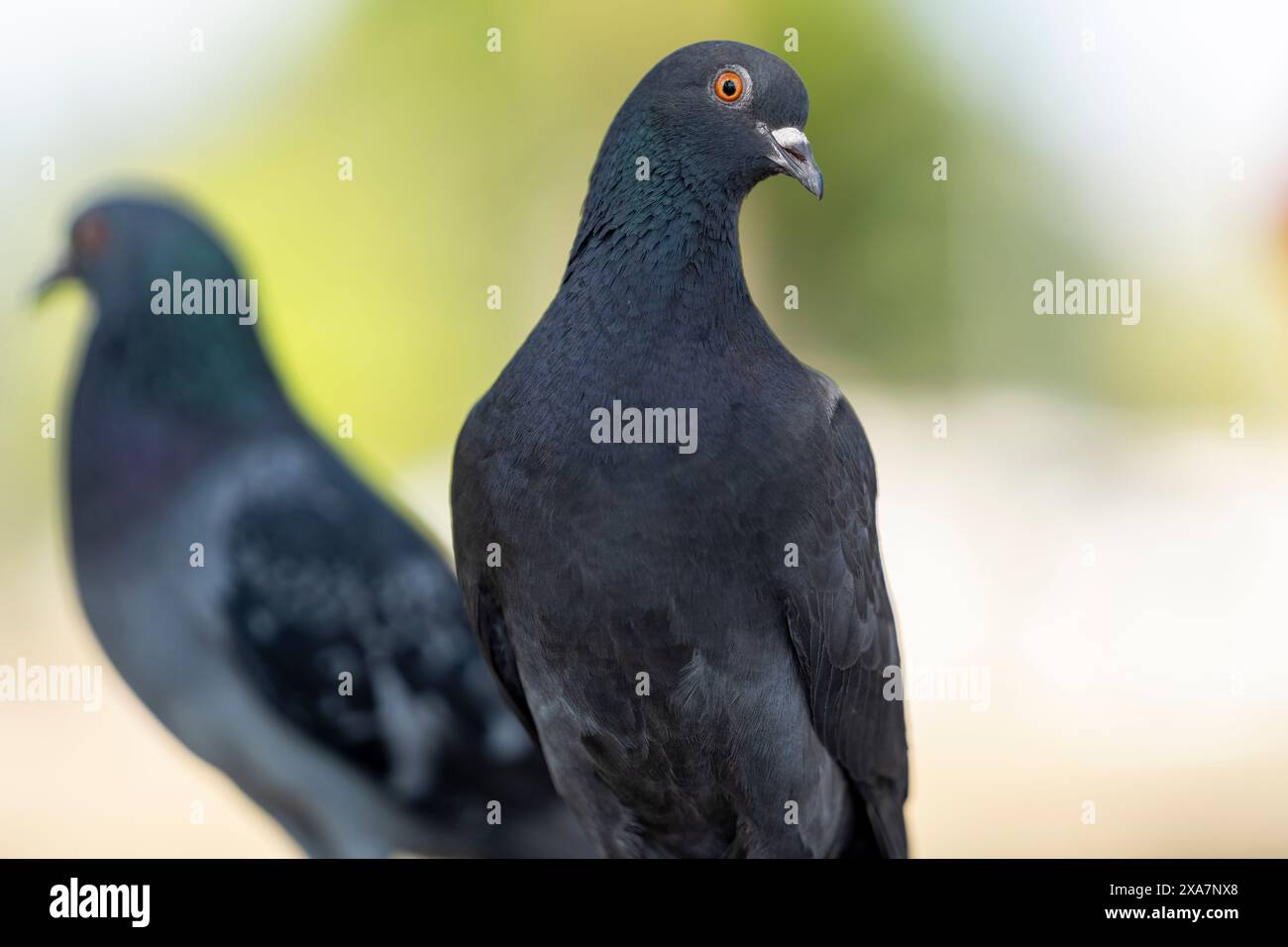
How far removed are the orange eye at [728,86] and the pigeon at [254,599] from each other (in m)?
2.02

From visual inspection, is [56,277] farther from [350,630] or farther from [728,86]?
[728,86]

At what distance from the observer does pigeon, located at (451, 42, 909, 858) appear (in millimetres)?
2215

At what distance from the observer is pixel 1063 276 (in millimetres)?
4004

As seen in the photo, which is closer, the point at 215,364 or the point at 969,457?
the point at 215,364

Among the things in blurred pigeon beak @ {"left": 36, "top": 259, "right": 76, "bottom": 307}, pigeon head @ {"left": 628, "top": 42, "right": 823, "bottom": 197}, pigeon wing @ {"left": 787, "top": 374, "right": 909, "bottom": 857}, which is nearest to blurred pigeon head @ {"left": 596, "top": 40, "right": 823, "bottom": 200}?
pigeon head @ {"left": 628, "top": 42, "right": 823, "bottom": 197}

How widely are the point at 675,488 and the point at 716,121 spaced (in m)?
0.70

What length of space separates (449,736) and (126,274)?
174 cm

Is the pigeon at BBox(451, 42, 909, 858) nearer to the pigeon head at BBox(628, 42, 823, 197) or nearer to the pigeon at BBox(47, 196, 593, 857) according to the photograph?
the pigeon head at BBox(628, 42, 823, 197)

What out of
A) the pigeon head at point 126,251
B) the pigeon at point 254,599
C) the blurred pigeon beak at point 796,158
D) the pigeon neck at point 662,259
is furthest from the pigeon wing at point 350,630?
the blurred pigeon beak at point 796,158

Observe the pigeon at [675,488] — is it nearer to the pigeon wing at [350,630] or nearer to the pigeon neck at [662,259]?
the pigeon neck at [662,259]

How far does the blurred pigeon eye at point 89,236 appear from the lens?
3764 mm

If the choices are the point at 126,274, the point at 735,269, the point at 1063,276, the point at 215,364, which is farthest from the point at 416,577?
the point at 1063,276

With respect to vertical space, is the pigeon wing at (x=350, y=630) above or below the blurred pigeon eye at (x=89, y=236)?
below
